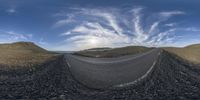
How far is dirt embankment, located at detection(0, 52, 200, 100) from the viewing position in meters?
47.4

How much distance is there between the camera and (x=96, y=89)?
169 ft

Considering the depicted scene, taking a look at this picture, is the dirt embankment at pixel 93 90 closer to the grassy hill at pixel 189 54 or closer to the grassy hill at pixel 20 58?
the grassy hill at pixel 20 58

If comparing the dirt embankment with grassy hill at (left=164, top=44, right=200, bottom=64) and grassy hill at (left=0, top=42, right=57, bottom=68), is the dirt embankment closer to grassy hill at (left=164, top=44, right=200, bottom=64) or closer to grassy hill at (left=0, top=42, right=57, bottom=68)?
grassy hill at (left=0, top=42, right=57, bottom=68)

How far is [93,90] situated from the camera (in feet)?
167

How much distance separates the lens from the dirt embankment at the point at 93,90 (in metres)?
47.4

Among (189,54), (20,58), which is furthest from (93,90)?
(189,54)

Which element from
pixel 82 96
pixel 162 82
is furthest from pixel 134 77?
pixel 82 96

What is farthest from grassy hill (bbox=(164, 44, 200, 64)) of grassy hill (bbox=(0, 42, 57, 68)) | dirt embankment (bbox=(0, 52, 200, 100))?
dirt embankment (bbox=(0, 52, 200, 100))

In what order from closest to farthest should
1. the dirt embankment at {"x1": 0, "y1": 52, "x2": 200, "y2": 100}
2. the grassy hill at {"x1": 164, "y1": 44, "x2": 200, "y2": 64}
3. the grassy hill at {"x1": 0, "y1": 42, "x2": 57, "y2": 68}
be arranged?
the dirt embankment at {"x1": 0, "y1": 52, "x2": 200, "y2": 100} → the grassy hill at {"x1": 0, "y1": 42, "x2": 57, "y2": 68} → the grassy hill at {"x1": 164, "y1": 44, "x2": 200, "y2": 64}

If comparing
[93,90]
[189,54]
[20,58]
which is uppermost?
[20,58]

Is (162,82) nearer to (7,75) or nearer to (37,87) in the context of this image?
(37,87)

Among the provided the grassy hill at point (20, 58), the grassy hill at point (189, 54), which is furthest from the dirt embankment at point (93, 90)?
the grassy hill at point (189, 54)

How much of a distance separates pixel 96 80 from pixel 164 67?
56.2 ft

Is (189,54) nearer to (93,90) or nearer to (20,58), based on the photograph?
(20,58)
